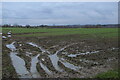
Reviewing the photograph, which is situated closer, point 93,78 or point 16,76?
point 93,78

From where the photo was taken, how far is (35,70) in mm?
A: 11414

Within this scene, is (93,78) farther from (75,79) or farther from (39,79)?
(39,79)

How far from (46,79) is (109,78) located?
4033mm

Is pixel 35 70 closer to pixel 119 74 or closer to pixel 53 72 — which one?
pixel 53 72

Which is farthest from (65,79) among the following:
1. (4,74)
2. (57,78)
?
(4,74)

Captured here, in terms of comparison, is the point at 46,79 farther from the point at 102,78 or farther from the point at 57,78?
the point at 102,78

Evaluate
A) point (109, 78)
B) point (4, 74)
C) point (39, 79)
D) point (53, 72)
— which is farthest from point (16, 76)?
point (109, 78)

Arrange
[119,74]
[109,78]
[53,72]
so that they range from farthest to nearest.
Result: 1. [53,72]
2. [119,74]
3. [109,78]

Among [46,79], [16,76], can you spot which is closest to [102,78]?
[46,79]

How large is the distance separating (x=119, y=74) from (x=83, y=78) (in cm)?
247

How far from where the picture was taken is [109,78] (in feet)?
29.2

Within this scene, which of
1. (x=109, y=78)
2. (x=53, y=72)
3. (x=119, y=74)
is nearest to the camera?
(x=109, y=78)

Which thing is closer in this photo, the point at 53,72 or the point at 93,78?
the point at 93,78

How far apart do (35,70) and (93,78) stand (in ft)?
15.4
